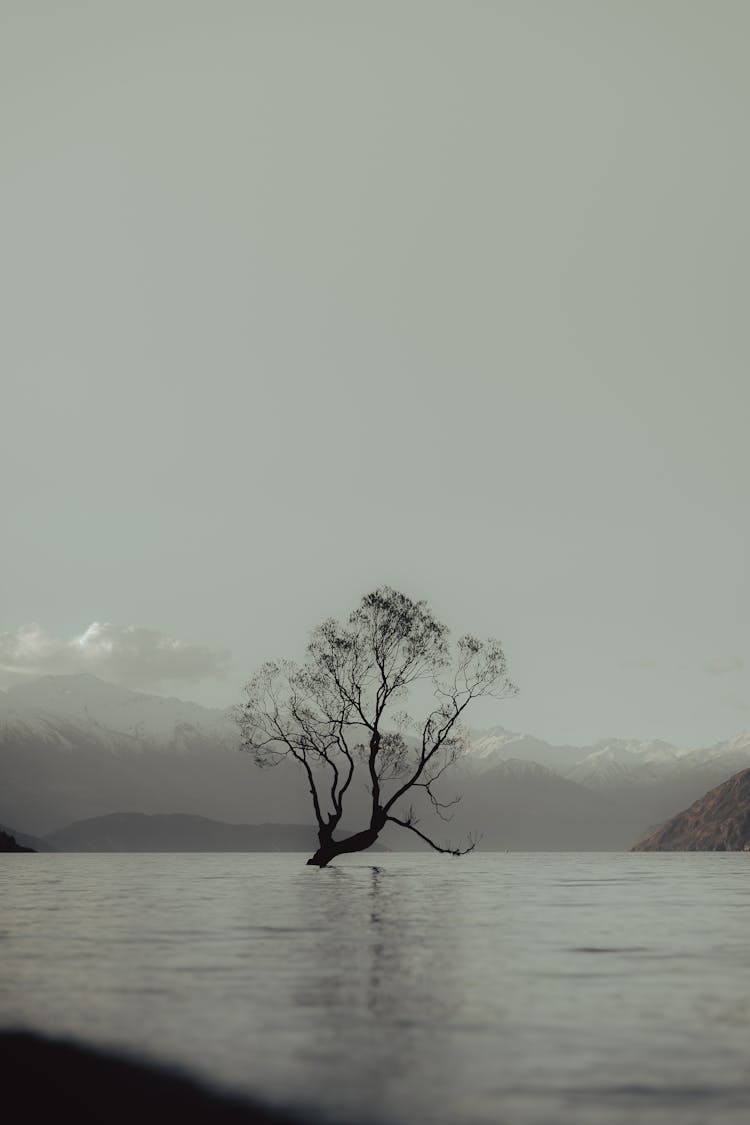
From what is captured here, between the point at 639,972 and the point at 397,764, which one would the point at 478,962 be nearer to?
the point at 639,972

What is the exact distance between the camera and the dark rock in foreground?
35.4 ft

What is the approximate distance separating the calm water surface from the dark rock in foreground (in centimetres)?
50

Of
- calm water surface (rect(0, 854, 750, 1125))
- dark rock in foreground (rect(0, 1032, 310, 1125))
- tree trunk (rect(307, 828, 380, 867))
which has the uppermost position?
tree trunk (rect(307, 828, 380, 867))

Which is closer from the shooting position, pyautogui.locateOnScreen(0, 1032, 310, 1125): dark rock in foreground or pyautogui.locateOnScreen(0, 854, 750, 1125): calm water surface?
pyautogui.locateOnScreen(0, 1032, 310, 1125): dark rock in foreground

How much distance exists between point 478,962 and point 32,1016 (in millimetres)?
10044

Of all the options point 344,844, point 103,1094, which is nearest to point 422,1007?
Result: point 103,1094

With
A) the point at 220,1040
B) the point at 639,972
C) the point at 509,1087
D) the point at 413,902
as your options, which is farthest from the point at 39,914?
the point at 509,1087

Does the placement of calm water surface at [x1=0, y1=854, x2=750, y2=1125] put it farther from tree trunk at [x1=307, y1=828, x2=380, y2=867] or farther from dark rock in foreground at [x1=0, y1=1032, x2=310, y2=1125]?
tree trunk at [x1=307, y1=828, x2=380, y2=867]

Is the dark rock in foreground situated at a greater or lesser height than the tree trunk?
lesser

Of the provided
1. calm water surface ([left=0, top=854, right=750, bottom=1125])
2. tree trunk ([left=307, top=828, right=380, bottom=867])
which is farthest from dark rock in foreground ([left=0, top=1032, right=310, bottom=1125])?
tree trunk ([left=307, top=828, right=380, bottom=867])

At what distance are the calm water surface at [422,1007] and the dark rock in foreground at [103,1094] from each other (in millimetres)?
503

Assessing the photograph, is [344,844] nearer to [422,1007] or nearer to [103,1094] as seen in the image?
[422,1007]

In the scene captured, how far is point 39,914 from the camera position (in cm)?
3972

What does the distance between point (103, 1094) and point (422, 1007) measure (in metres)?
6.49
